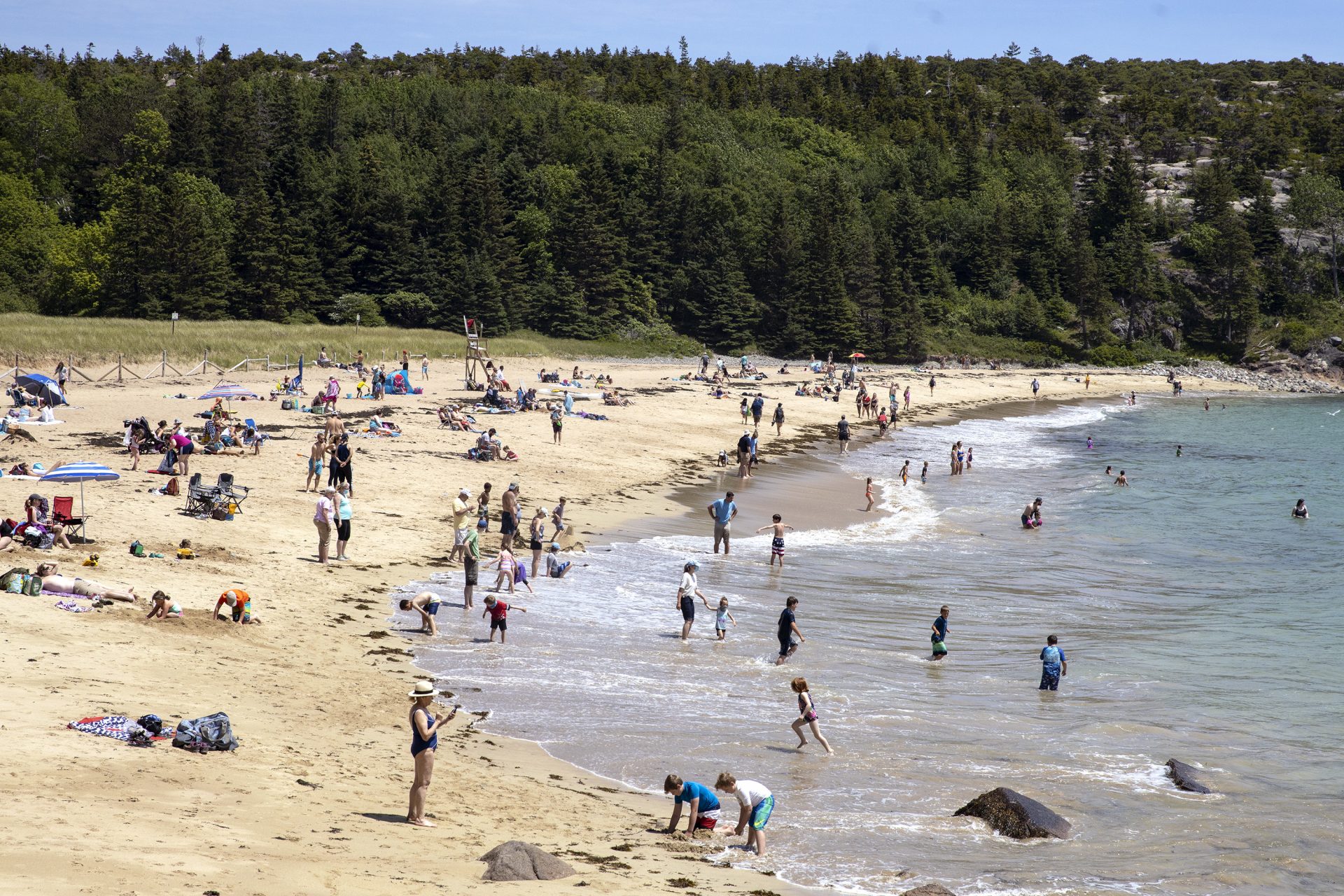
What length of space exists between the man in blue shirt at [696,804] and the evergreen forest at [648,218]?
55.0 meters

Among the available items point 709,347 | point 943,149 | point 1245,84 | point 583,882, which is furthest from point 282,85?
point 1245,84

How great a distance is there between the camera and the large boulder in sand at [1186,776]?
1143 centimetres

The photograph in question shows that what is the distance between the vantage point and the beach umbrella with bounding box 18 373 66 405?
29766 millimetres

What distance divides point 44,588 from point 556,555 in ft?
27.0

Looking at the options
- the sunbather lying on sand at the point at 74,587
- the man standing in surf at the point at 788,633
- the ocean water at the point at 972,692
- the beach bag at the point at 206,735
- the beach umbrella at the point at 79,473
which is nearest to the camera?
the beach bag at the point at 206,735

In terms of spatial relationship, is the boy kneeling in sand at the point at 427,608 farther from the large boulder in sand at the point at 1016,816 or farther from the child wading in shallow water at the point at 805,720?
the large boulder in sand at the point at 1016,816

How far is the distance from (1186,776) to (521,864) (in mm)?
7107

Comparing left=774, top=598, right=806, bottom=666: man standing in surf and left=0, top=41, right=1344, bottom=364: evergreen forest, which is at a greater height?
left=0, top=41, right=1344, bottom=364: evergreen forest

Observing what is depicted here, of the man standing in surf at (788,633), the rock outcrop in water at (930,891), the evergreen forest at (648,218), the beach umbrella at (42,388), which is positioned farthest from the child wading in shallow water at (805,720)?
the evergreen forest at (648,218)

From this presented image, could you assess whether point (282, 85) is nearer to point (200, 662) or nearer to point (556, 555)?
point (556, 555)

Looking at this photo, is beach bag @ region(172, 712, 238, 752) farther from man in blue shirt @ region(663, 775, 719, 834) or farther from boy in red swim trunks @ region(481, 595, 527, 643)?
boy in red swim trunks @ region(481, 595, 527, 643)

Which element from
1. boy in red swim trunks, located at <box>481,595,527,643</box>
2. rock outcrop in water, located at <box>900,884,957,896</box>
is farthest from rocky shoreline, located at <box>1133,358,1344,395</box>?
rock outcrop in water, located at <box>900,884,957,896</box>

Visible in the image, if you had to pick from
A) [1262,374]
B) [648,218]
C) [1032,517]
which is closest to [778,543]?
[1032,517]

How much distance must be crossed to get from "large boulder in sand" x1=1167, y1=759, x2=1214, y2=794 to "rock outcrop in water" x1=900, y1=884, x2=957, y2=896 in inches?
155
